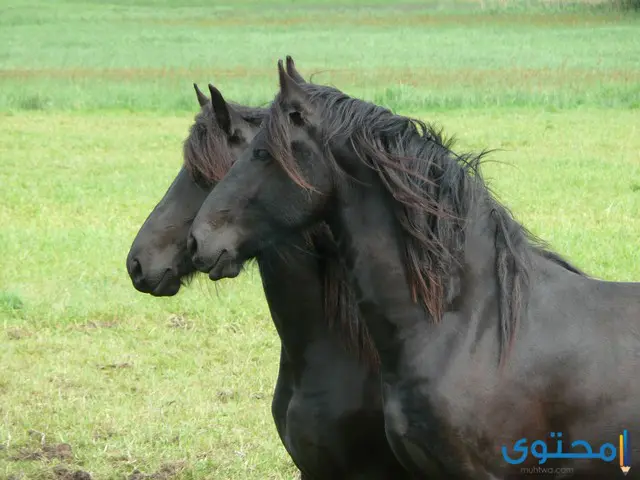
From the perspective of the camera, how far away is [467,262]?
12.1ft

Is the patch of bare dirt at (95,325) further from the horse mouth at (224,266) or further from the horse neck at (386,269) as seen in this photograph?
the horse neck at (386,269)

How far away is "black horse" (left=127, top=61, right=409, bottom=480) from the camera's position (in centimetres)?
416

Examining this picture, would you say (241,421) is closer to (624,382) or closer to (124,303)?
(124,303)

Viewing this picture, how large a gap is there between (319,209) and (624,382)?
1.11 m

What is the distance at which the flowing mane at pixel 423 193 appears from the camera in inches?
142

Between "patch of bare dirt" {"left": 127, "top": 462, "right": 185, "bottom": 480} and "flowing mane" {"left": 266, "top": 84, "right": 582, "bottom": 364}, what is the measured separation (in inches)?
96.4

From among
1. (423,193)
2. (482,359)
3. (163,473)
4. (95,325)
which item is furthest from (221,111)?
(95,325)

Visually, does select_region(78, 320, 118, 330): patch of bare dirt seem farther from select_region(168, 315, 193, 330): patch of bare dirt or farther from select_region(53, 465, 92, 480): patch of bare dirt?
select_region(53, 465, 92, 480): patch of bare dirt

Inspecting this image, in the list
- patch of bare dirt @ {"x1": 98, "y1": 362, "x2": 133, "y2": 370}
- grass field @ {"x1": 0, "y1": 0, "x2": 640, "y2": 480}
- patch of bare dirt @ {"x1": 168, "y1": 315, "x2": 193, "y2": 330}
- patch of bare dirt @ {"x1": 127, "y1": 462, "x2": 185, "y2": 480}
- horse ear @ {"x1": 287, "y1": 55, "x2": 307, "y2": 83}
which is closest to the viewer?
horse ear @ {"x1": 287, "y1": 55, "x2": 307, "y2": 83}

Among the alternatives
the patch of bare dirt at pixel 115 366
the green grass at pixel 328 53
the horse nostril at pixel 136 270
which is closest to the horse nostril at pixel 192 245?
the horse nostril at pixel 136 270

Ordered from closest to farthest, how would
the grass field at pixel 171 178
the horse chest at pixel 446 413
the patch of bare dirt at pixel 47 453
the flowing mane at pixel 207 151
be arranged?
the horse chest at pixel 446 413 < the flowing mane at pixel 207 151 < the patch of bare dirt at pixel 47 453 < the grass field at pixel 171 178

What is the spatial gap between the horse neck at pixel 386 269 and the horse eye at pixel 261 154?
0.26 m

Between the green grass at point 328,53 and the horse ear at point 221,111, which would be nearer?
the horse ear at point 221,111

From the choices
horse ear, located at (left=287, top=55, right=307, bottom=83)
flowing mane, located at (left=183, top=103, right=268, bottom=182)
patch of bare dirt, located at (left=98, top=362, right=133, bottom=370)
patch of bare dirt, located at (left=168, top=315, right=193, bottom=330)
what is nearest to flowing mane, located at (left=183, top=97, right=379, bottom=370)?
flowing mane, located at (left=183, top=103, right=268, bottom=182)
